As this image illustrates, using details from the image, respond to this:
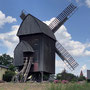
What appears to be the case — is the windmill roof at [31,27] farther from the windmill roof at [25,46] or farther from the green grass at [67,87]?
the green grass at [67,87]

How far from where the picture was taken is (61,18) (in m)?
40.8

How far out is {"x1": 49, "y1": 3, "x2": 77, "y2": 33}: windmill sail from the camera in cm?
3983

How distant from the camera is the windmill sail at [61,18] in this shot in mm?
39825

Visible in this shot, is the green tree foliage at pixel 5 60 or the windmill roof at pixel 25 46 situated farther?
the green tree foliage at pixel 5 60

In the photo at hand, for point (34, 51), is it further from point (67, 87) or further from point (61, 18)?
point (67, 87)

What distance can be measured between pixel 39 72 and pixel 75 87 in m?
Result: 23.5

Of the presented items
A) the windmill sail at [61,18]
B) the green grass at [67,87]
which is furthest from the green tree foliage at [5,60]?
the green grass at [67,87]

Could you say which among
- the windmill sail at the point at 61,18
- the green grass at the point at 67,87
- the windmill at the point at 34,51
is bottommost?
the green grass at the point at 67,87

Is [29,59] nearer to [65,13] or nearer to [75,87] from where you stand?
[65,13]

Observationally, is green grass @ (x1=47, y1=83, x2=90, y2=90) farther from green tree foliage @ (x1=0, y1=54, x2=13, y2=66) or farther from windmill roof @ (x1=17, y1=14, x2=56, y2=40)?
green tree foliage @ (x1=0, y1=54, x2=13, y2=66)

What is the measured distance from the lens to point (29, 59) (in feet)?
107

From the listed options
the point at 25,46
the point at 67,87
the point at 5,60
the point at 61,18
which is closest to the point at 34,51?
the point at 25,46

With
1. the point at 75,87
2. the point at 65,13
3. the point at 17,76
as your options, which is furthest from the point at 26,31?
the point at 75,87

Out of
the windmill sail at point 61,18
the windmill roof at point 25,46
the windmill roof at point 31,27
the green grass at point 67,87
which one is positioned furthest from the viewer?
the windmill sail at point 61,18
